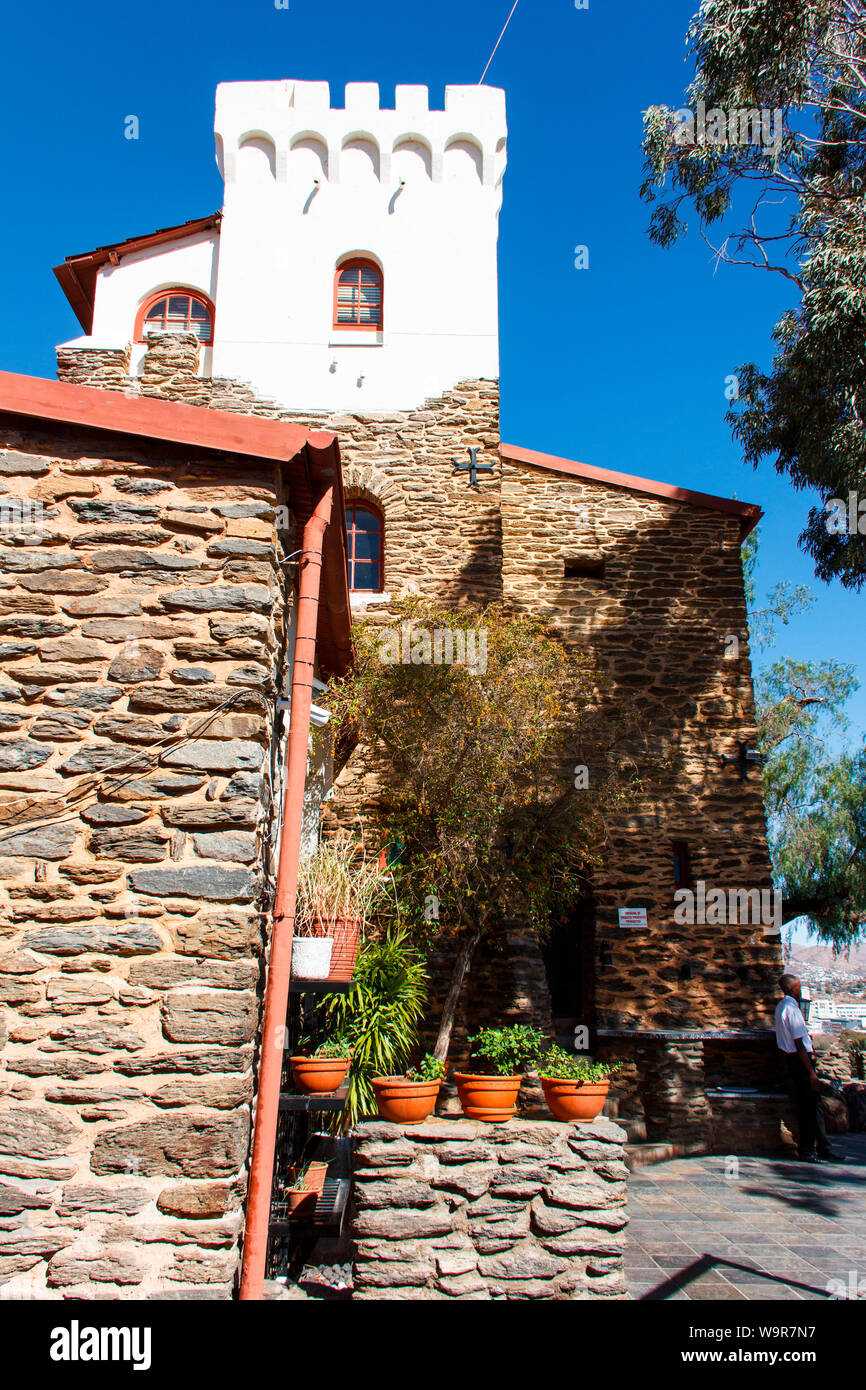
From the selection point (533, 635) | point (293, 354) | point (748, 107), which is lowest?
point (533, 635)

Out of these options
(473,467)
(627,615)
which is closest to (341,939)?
(473,467)

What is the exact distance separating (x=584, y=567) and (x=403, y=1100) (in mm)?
7551

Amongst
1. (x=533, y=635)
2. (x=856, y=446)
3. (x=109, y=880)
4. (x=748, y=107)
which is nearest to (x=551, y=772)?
(x=533, y=635)

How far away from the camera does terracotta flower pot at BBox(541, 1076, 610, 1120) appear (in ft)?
16.0

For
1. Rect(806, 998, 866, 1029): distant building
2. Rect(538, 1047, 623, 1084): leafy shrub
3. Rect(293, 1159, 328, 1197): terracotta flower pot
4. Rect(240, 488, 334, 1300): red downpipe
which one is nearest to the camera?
Rect(240, 488, 334, 1300): red downpipe

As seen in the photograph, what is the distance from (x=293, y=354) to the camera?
1002cm

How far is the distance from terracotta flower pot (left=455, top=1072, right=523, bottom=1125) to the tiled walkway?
110cm

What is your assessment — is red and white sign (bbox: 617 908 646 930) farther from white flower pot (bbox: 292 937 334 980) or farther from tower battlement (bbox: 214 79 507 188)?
tower battlement (bbox: 214 79 507 188)

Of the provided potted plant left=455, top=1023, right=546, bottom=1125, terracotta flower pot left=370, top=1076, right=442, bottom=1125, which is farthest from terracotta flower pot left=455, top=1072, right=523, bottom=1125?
terracotta flower pot left=370, top=1076, right=442, bottom=1125

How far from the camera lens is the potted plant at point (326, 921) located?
471 centimetres

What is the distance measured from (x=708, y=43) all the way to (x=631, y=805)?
9.25m

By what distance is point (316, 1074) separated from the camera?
4750mm

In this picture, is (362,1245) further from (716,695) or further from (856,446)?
(856,446)

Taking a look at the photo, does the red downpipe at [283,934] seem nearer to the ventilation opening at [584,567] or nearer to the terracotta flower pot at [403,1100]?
the terracotta flower pot at [403,1100]
